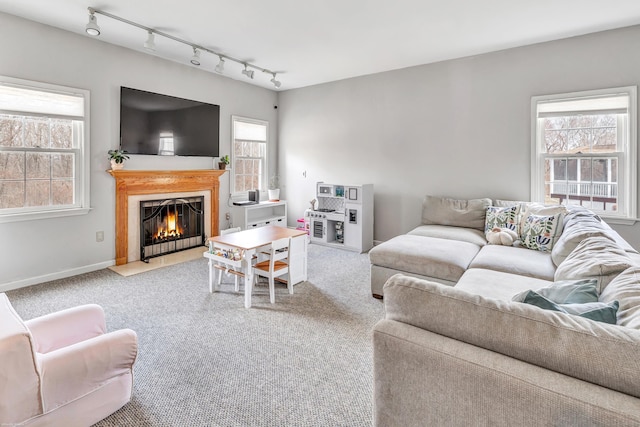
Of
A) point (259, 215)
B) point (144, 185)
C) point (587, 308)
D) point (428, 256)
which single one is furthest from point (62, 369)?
point (259, 215)

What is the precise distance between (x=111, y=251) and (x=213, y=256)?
6.31ft

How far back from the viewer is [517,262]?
269cm

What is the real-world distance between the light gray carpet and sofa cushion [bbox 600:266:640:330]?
120 centimetres

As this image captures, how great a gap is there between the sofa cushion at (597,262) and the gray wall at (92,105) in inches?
186

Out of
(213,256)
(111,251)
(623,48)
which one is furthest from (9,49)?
(623,48)

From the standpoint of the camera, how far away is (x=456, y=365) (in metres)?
1.05

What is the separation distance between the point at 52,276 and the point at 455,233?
4620mm

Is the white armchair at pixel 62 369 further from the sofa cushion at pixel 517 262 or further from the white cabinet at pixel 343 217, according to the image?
the white cabinet at pixel 343 217

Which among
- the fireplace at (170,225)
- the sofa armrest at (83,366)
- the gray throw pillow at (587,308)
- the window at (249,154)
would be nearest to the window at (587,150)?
the gray throw pillow at (587,308)

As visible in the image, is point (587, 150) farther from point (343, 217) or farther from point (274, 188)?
point (274, 188)

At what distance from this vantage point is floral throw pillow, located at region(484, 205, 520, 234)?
3.57m

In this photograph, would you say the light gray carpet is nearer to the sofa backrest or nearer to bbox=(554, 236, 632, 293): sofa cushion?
the sofa backrest

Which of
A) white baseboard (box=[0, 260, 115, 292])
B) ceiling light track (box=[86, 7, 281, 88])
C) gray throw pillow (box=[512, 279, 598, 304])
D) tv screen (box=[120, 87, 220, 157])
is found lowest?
white baseboard (box=[0, 260, 115, 292])

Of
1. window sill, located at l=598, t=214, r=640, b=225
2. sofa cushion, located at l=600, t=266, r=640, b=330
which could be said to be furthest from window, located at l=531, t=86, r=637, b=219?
sofa cushion, located at l=600, t=266, r=640, b=330
